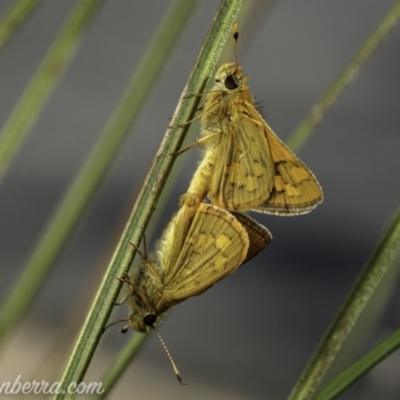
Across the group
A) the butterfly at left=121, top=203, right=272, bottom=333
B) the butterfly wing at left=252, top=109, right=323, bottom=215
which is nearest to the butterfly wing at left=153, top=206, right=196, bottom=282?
the butterfly at left=121, top=203, right=272, bottom=333

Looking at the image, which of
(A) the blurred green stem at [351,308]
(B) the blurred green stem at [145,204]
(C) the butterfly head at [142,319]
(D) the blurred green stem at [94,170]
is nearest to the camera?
(B) the blurred green stem at [145,204]

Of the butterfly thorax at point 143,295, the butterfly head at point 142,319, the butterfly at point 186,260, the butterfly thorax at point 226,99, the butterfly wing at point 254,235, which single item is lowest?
the butterfly head at point 142,319

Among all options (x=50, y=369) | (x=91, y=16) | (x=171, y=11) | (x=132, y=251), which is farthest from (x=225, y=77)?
(x=50, y=369)

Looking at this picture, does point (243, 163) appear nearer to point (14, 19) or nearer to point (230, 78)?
point (230, 78)

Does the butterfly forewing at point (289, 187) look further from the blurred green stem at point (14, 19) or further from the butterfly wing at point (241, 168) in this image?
the blurred green stem at point (14, 19)

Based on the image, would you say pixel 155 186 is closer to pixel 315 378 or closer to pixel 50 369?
pixel 315 378

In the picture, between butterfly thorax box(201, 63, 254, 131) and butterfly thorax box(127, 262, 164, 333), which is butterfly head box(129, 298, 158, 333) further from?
butterfly thorax box(201, 63, 254, 131)

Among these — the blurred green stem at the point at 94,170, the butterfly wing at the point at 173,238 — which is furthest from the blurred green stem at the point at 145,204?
the blurred green stem at the point at 94,170
